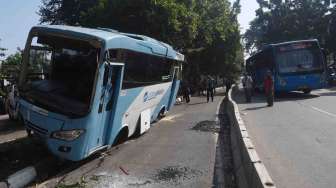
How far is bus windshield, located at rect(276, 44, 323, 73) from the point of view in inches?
1024

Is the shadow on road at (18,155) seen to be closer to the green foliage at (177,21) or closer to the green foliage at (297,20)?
the green foliage at (177,21)

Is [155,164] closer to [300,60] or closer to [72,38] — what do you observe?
[72,38]

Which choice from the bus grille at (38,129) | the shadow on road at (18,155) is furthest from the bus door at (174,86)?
the bus grille at (38,129)

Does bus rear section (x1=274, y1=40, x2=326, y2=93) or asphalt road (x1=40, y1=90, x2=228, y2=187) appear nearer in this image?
asphalt road (x1=40, y1=90, x2=228, y2=187)

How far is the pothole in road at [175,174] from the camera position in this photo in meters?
8.38

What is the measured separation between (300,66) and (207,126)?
12.1 metres

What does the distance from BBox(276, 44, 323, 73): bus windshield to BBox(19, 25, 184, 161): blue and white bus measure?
53.0ft

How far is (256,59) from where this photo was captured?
112 feet

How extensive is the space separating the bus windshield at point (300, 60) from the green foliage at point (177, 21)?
6.05 m

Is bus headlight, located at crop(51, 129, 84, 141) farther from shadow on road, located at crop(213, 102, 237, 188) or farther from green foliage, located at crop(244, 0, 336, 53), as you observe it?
green foliage, located at crop(244, 0, 336, 53)

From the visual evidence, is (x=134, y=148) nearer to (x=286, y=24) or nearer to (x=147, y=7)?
(x=147, y=7)

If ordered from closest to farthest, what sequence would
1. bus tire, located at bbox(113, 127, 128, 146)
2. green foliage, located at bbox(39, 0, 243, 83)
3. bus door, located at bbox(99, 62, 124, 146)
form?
bus door, located at bbox(99, 62, 124, 146), bus tire, located at bbox(113, 127, 128, 146), green foliage, located at bbox(39, 0, 243, 83)

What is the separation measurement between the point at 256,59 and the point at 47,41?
2576cm

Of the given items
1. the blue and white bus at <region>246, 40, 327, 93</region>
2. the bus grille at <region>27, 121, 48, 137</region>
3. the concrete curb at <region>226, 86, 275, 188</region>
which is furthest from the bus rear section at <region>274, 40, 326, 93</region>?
the bus grille at <region>27, 121, 48, 137</region>
